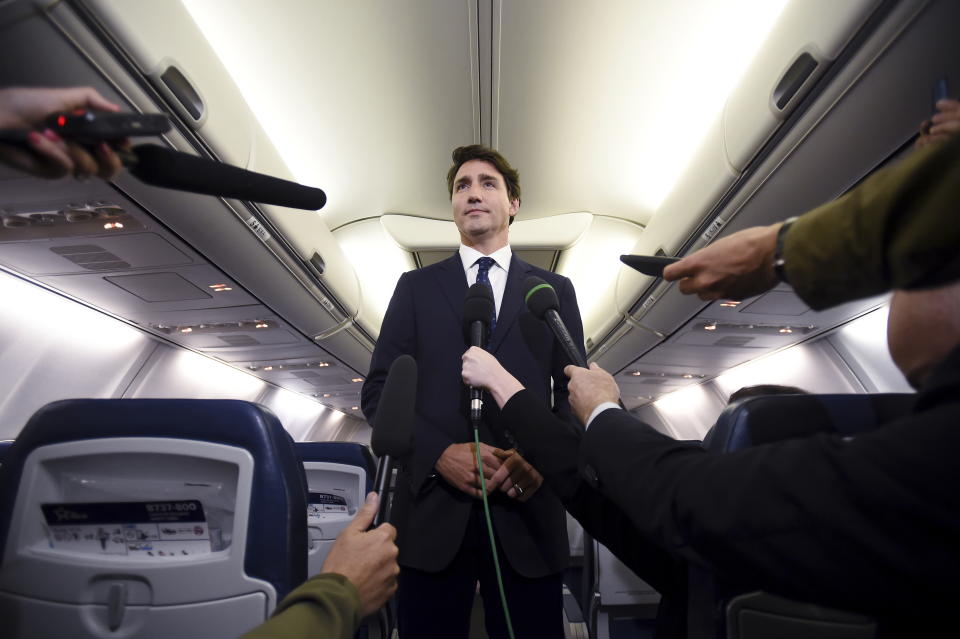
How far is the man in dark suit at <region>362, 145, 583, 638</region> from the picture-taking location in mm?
1437

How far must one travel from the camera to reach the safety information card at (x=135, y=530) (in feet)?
3.93

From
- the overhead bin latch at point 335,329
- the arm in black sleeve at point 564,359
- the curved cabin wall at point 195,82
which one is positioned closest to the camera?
the arm in black sleeve at point 564,359

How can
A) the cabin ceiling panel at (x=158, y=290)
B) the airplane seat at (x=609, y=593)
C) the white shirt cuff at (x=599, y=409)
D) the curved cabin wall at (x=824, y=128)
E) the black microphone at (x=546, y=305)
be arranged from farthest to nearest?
1. the cabin ceiling panel at (x=158, y=290)
2. the airplane seat at (x=609, y=593)
3. the curved cabin wall at (x=824, y=128)
4. the black microphone at (x=546, y=305)
5. the white shirt cuff at (x=599, y=409)

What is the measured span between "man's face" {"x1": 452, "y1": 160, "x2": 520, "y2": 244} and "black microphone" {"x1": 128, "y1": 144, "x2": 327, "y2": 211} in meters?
1.12

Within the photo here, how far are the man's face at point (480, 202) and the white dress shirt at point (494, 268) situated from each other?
7 cm

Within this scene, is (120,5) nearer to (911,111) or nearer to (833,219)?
(833,219)

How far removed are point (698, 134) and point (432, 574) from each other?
3894 mm

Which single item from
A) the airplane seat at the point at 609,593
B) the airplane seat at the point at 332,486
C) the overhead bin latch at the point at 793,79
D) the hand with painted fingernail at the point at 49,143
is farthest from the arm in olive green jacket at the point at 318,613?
the overhead bin latch at the point at 793,79

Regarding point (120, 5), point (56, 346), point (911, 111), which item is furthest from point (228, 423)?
point (56, 346)

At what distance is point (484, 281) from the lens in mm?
1827

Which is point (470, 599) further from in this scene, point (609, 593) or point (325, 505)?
point (325, 505)

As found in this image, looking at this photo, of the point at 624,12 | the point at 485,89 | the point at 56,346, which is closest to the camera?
the point at 624,12

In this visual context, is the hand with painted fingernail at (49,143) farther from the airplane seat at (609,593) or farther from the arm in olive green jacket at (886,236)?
the airplane seat at (609,593)

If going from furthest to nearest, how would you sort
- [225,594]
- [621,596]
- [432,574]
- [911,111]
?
[621,596]
[911,111]
[432,574]
[225,594]
